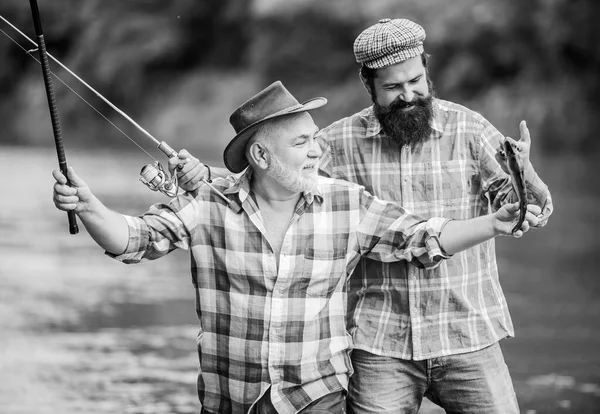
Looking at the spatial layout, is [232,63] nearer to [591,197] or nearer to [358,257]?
[591,197]

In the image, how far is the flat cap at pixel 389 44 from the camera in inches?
157

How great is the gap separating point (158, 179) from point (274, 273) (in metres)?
0.56

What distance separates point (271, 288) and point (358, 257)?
0.41 m

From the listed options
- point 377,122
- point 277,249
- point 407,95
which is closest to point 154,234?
point 277,249

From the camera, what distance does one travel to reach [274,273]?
379cm

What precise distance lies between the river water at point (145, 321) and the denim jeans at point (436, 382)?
8.47 ft

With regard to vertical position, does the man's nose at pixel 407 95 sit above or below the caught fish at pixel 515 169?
above

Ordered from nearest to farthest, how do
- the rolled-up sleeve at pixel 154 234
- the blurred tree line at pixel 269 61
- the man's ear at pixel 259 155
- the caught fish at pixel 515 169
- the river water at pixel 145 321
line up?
the caught fish at pixel 515 169 → the rolled-up sleeve at pixel 154 234 → the man's ear at pixel 259 155 → the river water at pixel 145 321 → the blurred tree line at pixel 269 61

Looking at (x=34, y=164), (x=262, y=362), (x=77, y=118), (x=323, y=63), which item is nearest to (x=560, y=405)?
(x=262, y=362)

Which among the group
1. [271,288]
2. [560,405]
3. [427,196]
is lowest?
[560,405]

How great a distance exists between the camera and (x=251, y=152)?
387 centimetres

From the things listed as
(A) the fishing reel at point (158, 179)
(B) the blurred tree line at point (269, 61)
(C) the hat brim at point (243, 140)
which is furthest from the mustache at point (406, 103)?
(B) the blurred tree line at point (269, 61)

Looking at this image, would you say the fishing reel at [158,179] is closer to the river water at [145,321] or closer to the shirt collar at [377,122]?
the shirt collar at [377,122]

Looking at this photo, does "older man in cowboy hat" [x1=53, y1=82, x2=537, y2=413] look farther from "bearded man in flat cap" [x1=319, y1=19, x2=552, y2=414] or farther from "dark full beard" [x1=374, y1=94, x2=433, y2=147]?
"dark full beard" [x1=374, y1=94, x2=433, y2=147]
